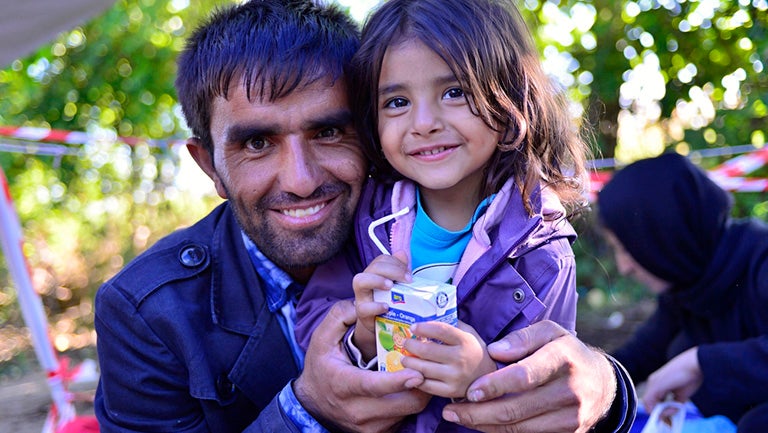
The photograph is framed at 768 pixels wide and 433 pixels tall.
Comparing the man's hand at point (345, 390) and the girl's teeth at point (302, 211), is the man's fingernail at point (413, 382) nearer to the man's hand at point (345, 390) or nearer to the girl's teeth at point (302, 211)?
the man's hand at point (345, 390)

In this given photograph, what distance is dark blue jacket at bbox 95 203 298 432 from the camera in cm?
211

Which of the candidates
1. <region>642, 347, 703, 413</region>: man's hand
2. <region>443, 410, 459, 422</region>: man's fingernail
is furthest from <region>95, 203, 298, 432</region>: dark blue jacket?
<region>642, 347, 703, 413</region>: man's hand

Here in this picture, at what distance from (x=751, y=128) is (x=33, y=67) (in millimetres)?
5679

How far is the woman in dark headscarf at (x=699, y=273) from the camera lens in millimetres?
2750

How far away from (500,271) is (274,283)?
0.70 metres

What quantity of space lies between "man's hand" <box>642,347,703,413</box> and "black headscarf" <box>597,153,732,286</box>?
1.25 ft

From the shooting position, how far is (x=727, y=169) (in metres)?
4.43

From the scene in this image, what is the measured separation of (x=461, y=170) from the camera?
1.94 meters

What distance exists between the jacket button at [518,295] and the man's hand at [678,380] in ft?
4.29

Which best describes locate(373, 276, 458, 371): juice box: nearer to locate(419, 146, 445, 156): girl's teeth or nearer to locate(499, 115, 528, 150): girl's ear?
locate(419, 146, 445, 156): girl's teeth

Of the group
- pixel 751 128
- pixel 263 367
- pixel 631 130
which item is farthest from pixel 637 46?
pixel 263 367

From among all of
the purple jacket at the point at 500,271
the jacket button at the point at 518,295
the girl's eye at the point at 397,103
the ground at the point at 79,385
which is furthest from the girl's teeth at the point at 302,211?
the ground at the point at 79,385

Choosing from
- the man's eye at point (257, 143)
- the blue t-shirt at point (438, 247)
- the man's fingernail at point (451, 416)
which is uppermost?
the man's eye at point (257, 143)

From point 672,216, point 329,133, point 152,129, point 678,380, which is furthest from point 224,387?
point 152,129
